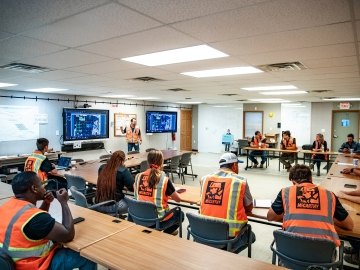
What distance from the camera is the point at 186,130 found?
13469 mm

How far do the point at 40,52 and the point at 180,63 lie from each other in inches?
60.3

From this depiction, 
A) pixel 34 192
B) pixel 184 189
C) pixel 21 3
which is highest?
pixel 21 3

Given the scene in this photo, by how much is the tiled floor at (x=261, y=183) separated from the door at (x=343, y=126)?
263cm

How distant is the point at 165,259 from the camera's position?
1.64 metres

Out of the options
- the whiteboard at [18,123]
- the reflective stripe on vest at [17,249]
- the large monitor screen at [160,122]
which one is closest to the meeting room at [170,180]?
the reflective stripe on vest at [17,249]

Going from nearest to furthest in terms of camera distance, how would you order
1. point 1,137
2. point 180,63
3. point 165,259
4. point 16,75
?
point 165,259 < point 180,63 < point 16,75 < point 1,137

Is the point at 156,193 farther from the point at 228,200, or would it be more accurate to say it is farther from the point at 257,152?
the point at 257,152

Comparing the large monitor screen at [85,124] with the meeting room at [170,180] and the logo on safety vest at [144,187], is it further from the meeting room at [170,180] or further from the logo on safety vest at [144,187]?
the logo on safety vest at [144,187]

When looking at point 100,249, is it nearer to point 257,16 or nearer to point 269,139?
point 257,16

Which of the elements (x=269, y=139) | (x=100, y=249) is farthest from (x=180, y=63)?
(x=269, y=139)

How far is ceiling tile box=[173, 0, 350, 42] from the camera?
154cm

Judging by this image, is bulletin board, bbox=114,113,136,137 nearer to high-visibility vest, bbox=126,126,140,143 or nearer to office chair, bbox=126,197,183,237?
high-visibility vest, bbox=126,126,140,143

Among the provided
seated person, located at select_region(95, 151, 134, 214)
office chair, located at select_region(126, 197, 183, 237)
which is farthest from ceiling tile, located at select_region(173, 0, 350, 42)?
seated person, located at select_region(95, 151, 134, 214)

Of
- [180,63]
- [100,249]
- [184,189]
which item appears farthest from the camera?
[184,189]
